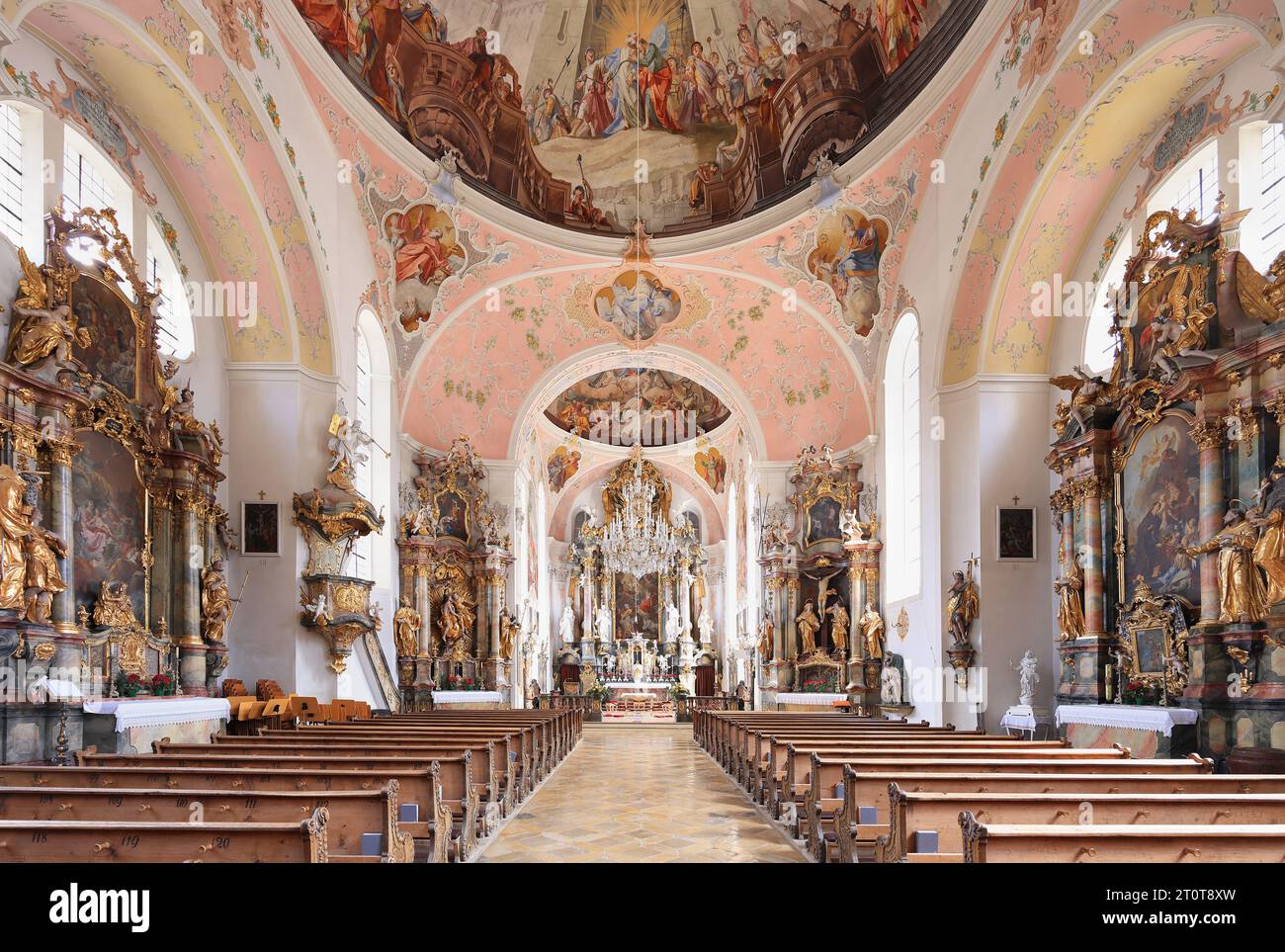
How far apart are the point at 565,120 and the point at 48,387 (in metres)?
13.8

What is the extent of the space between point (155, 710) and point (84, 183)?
7054mm

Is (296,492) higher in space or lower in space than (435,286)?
lower

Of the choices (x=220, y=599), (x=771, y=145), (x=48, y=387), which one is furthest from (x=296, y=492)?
(x=771, y=145)

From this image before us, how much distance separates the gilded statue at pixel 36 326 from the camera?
32.5 ft

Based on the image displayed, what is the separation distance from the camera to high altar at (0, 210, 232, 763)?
961cm

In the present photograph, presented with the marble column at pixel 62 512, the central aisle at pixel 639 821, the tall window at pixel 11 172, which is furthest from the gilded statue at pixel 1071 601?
the tall window at pixel 11 172

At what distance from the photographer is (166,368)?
13.4 meters

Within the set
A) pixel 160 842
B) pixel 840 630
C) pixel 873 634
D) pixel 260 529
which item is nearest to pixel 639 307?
pixel 840 630

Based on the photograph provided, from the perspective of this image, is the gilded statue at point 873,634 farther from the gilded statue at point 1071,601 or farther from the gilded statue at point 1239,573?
the gilded statue at point 1239,573

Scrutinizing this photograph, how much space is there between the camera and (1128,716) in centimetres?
1151

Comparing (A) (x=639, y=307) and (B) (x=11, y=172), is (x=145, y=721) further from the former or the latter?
(A) (x=639, y=307)

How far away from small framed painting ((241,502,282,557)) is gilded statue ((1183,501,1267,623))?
13.2 meters

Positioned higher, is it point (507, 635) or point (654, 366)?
point (654, 366)
